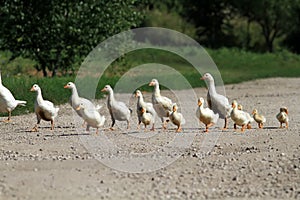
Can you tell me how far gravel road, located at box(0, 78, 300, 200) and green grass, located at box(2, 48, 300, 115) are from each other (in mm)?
6059

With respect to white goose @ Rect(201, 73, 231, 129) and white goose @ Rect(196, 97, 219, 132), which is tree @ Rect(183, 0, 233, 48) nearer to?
white goose @ Rect(201, 73, 231, 129)

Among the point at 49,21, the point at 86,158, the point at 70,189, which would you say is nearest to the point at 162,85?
the point at 49,21

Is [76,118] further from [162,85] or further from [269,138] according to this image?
[162,85]

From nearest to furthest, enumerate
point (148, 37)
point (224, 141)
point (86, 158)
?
point (86, 158) → point (224, 141) → point (148, 37)

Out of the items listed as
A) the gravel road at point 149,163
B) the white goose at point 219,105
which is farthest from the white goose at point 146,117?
the white goose at point 219,105

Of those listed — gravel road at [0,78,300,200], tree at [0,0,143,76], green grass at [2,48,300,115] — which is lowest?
green grass at [2,48,300,115]

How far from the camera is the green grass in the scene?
24.1m

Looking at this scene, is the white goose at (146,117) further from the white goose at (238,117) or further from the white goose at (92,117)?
the white goose at (238,117)

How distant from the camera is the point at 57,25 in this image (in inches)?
1216

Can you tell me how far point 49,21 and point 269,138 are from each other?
17459 millimetres

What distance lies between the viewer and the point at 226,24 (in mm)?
74625

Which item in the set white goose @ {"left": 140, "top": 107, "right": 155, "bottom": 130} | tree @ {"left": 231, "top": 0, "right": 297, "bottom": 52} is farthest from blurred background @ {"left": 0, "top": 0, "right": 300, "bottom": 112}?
white goose @ {"left": 140, "top": 107, "right": 155, "bottom": 130}

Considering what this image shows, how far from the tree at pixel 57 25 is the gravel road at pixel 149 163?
1336cm

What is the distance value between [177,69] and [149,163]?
1339 inches
